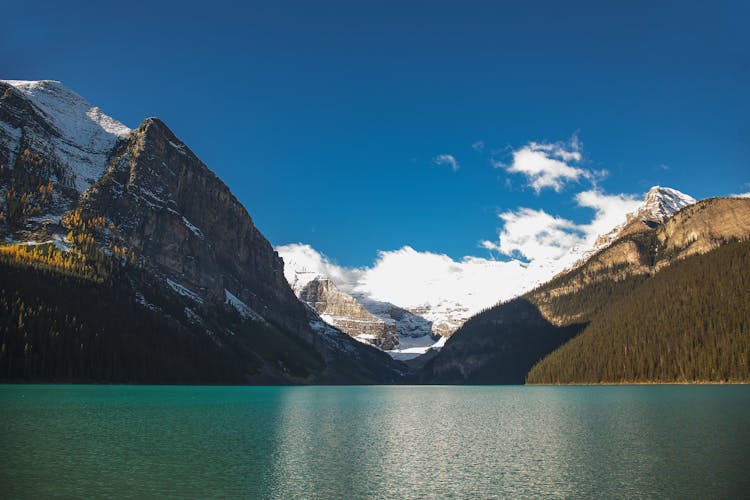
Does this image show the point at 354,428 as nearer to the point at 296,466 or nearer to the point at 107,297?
the point at 296,466

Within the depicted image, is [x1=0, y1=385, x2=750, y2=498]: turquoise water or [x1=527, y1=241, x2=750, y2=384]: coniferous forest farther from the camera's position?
[x1=527, y1=241, x2=750, y2=384]: coniferous forest

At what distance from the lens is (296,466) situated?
36750mm

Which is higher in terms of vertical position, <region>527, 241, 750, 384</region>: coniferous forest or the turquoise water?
<region>527, 241, 750, 384</region>: coniferous forest

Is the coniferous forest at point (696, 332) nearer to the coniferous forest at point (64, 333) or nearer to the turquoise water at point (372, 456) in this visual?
the turquoise water at point (372, 456)

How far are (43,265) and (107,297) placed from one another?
23.0m

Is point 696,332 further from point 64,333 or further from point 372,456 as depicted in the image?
point 64,333

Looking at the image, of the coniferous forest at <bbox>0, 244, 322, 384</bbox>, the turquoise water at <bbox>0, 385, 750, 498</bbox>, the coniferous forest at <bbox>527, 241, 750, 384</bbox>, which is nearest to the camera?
the turquoise water at <bbox>0, 385, 750, 498</bbox>

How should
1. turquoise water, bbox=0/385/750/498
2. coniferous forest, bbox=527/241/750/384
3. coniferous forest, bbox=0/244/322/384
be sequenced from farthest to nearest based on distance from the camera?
coniferous forest, bbox=527/241/750/384, coniferous forest, bbox=0/244/322/384, turquoise water, bbox=0/385/750/498

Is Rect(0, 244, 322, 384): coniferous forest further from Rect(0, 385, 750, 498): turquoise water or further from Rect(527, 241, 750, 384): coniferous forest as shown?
Rect(527, 241, 750, 384): coniferous forest

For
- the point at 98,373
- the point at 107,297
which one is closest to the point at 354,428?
the point at 98,373

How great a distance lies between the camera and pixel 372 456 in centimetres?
4169

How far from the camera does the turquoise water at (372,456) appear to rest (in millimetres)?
29938

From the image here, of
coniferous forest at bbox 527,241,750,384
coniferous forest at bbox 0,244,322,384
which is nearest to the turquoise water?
coniferous forest at bbox 0,244,322,384

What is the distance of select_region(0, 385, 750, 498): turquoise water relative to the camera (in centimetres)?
2994
